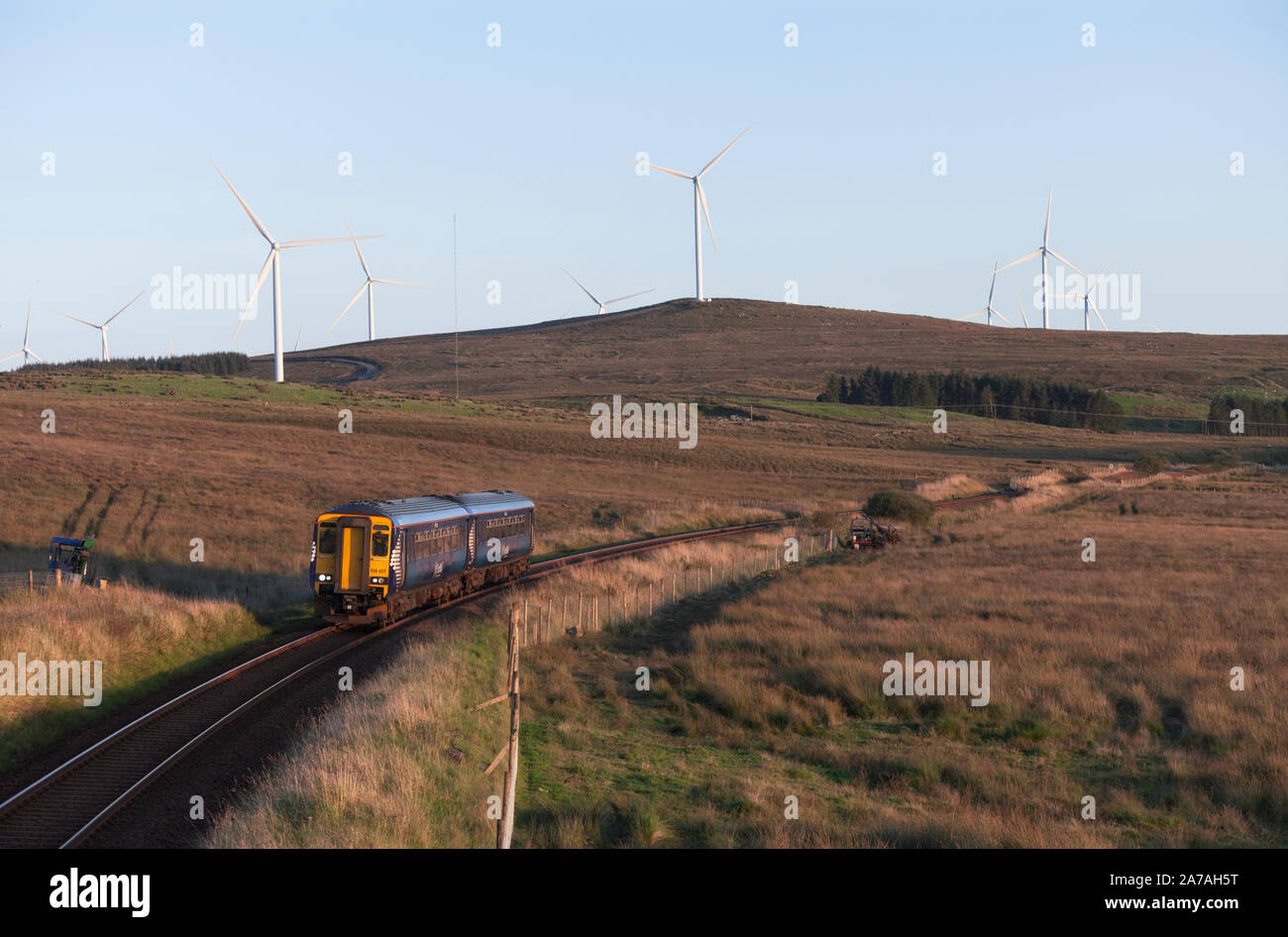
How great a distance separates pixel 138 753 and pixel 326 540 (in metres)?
11.6

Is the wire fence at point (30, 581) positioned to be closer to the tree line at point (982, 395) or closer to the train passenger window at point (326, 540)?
the train passenger window at point (326, 540)

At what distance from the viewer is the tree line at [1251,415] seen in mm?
146125

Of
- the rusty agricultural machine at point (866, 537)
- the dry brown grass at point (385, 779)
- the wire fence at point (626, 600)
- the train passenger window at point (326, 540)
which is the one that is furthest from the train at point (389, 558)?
the rusty agricultural machine at point (866, 537)

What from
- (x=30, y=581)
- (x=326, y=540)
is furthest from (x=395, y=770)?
(x=30, y=581)

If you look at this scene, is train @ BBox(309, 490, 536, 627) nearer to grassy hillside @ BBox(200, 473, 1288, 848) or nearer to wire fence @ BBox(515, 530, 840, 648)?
grassy hillside @ BBox(200, 473, 1288, 848)

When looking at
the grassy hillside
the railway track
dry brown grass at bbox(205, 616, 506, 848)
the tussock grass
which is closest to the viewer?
dry brown grass at bbox(205, 616, 506, 848)

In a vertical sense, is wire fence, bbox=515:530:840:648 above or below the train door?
below

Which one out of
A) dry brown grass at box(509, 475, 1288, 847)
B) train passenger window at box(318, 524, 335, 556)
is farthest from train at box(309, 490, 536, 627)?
dry brown grass at box(509, 475, 1288, 847)

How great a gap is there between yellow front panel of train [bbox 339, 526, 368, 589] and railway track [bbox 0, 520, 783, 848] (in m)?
1.49

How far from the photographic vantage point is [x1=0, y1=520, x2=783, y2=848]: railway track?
41.0 feet

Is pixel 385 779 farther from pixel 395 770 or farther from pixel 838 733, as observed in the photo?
pixel 838 733

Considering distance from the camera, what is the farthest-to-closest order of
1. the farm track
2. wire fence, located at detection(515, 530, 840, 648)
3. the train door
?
1. the farm track
2. the train door
3. wire fence, located at detection(515, 530, 840, 648)

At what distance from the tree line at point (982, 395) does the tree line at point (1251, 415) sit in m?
13.0
